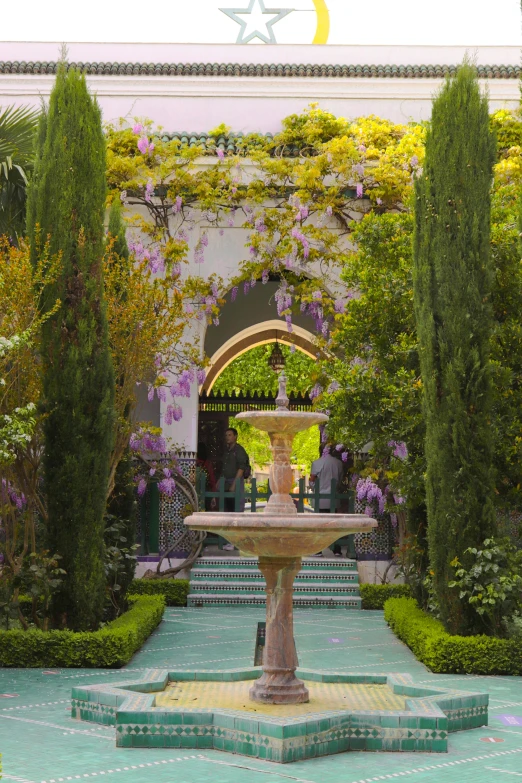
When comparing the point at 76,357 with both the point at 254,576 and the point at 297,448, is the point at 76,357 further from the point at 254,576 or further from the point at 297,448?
the point at 297,448

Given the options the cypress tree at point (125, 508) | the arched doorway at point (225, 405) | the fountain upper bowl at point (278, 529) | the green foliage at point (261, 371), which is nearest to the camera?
the fountain upper bowl at point (278, 529)

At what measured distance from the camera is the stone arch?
853 inches

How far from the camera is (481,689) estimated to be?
321 inches

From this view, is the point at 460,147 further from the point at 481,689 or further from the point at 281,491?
the point at 481,689

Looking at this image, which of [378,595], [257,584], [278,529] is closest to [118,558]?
[257,584]

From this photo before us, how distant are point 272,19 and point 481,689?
1440 cm

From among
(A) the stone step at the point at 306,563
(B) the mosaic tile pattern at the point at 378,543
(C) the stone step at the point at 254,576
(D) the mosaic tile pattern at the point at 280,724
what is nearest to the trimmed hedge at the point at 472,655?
(D) the mosaic tile pattern at the point at 280,724

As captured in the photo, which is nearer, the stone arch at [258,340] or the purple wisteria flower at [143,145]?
the purple wisteria flower at [143,145]

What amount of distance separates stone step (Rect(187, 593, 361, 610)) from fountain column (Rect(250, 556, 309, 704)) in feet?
22.3

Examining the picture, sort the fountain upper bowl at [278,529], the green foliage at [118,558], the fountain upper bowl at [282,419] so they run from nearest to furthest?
the fountain upper bowl at [278,529] < the fountain upper bowl at [282,419] < the green foliage at [118,558]

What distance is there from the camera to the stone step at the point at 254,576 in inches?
552

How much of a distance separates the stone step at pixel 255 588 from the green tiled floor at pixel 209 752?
3407 millimetres

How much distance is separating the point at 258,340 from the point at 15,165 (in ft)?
42.7

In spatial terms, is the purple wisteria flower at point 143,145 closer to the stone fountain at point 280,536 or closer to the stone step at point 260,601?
the stone step at point 260,601
